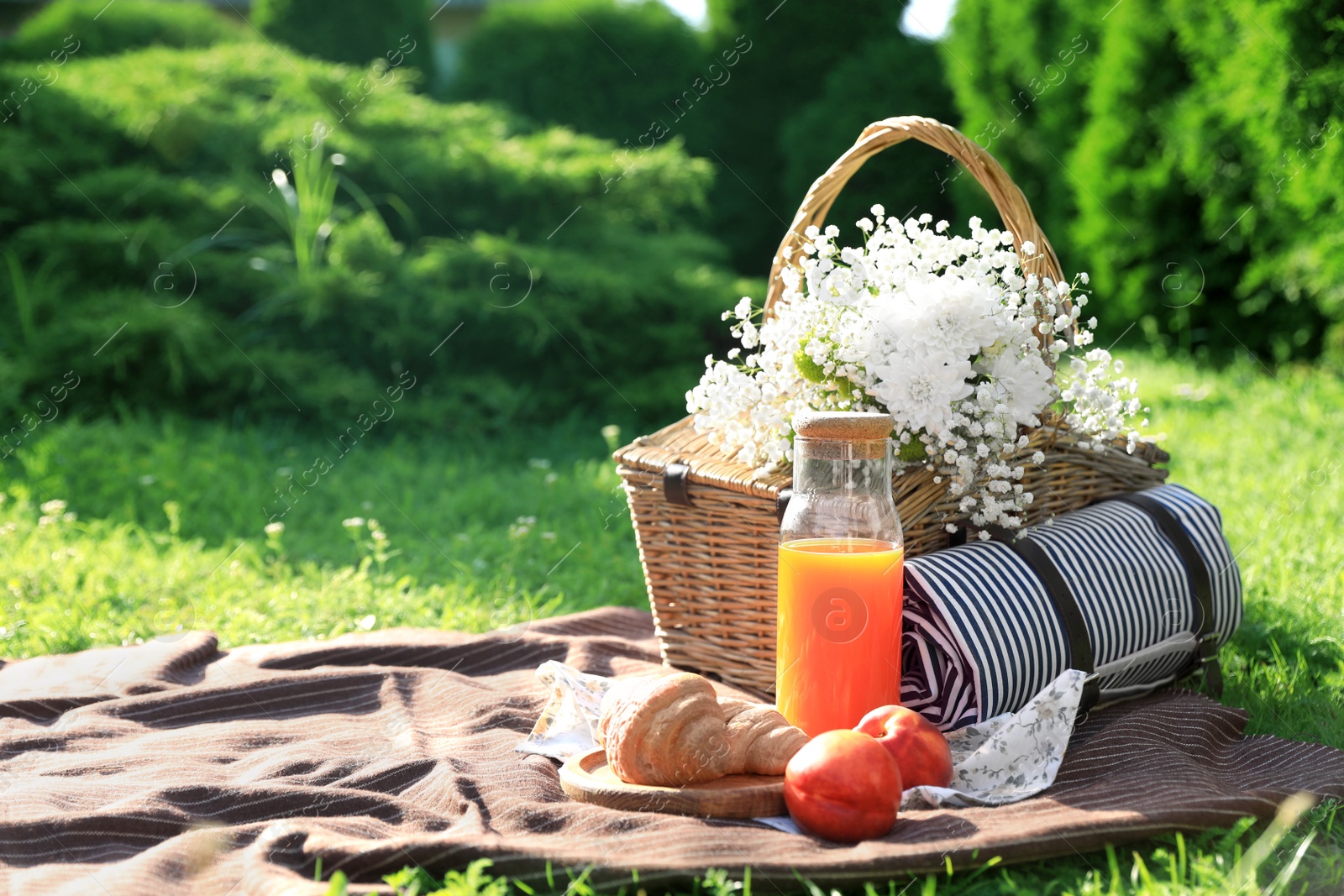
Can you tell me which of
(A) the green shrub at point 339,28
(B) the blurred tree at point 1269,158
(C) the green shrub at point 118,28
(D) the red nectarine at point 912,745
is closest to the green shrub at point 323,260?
(A) the green shrub at point 339,28

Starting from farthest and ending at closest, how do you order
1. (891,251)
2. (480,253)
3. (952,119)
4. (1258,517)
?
(952,119) → (480,253) → (1258,517) → (891,251)

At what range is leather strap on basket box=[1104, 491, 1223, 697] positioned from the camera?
2.49 m

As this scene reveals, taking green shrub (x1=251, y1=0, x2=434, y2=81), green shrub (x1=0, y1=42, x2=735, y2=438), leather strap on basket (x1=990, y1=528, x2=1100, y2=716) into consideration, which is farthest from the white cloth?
green shrub (x1=251, y1=0, x2=434, y2=81)

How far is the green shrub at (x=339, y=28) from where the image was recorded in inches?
366

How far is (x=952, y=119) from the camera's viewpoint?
953 centimetres

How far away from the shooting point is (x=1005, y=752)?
6.52 feet

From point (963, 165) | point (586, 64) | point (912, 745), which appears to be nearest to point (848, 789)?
point (912, 745)

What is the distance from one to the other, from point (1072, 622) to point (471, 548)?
2.33m

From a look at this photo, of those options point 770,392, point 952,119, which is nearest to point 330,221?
point 770,392

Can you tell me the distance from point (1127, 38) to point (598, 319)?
3.61 meters

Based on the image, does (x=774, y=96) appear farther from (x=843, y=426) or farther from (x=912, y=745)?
(x=912, y=745)

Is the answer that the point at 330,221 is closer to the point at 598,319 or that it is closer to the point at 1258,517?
the point at 598,319

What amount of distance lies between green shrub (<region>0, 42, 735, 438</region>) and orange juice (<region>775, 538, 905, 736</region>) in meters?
4.01

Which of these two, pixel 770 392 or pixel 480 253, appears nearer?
pixel 770 392
